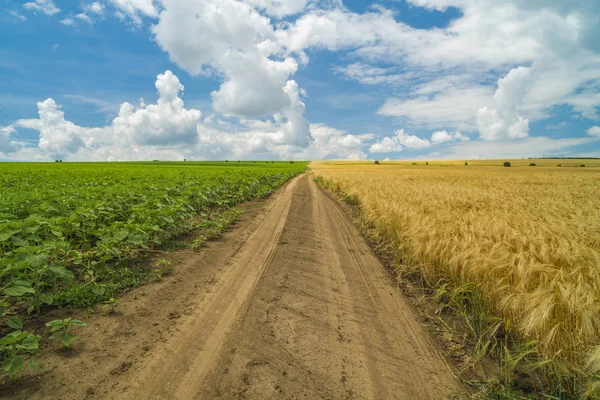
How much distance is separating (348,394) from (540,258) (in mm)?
3887

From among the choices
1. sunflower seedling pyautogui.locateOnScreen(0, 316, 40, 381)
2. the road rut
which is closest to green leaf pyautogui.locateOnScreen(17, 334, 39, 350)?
sunflower seedling pyautogui.locateOnScreen(0, 316, 40, 381)

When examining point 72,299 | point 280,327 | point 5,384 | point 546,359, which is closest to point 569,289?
point 546,359

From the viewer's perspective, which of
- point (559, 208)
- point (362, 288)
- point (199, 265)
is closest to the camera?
point (362, 288)

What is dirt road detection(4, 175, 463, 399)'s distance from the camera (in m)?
3.16

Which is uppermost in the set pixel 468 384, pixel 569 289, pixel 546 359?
pixel 569 289

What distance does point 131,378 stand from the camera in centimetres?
326

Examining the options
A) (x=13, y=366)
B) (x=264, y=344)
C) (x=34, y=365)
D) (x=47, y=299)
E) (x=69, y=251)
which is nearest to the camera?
(x=13, y=366)

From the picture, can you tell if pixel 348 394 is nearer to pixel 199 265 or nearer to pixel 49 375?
pixel 49 375

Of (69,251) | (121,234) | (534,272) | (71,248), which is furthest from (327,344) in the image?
(71,248)

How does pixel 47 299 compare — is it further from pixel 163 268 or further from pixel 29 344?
pixel 163 268

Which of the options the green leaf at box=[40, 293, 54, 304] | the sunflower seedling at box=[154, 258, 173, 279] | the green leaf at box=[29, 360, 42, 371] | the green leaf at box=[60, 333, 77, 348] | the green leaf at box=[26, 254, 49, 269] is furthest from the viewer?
the sunflower seedling at box=[154, 258, 173, 279]

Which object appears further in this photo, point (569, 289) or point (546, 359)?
point (569, 289)

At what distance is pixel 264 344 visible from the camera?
151 inches

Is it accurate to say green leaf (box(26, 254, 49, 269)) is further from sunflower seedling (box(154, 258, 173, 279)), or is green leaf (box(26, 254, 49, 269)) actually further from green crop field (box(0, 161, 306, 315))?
sunflower seedling (box(154, 258, 173, 279))
